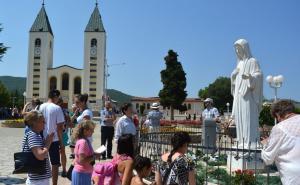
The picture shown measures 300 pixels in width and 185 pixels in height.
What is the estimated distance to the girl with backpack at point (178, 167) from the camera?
15.9 feet

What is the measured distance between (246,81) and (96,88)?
78.0 meters

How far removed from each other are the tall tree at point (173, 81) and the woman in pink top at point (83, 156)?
188 ft

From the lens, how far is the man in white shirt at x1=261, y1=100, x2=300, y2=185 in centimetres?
439

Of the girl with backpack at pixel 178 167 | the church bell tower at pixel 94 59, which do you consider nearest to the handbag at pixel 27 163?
the girl with backpack at pixel 178 167

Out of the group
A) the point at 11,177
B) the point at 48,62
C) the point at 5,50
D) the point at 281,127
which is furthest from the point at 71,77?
the point at 281,127

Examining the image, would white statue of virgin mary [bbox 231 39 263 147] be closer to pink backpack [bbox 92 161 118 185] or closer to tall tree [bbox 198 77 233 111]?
pink backpack [bbox 92 161 118 185]

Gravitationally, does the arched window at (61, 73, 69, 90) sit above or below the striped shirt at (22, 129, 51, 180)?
above

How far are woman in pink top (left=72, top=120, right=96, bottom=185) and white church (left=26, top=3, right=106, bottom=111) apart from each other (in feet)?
254

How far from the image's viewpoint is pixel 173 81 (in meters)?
63.3

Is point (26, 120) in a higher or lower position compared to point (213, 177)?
higher

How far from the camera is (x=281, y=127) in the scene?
4.43 m

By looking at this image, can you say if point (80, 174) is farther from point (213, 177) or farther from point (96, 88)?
point (96, 88)

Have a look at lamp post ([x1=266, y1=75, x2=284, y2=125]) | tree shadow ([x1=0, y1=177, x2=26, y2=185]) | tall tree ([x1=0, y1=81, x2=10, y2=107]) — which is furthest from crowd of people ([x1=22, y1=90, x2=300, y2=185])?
tall tree ([x1=0, y1=81, x2=10, y2=107])

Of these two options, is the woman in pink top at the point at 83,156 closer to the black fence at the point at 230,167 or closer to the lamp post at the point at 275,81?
the black fence at the point at 230,167
